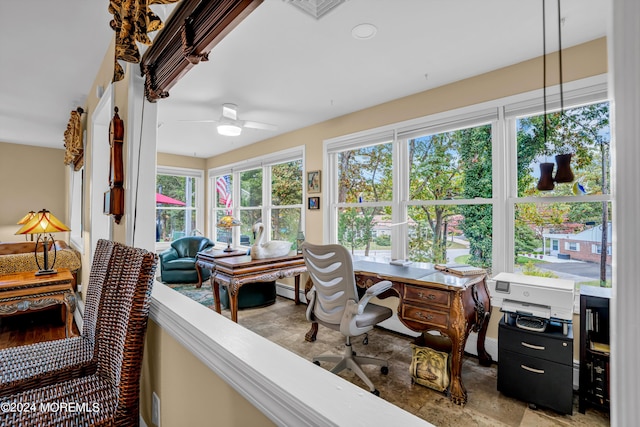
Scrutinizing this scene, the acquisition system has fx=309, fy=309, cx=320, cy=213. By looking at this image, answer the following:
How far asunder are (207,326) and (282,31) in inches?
76.4

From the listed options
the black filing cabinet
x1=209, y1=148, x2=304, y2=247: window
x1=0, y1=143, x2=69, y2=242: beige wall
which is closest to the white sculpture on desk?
x1=209, y1=148, x2=304, y2=247: window

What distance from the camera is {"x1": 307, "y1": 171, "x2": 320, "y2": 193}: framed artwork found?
13.9 feet

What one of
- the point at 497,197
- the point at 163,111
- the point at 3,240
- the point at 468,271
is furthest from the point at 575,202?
the point at 3,240

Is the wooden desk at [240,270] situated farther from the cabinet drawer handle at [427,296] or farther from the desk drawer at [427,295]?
the cabinet drawer handle at [427,296]

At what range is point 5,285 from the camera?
2543mm

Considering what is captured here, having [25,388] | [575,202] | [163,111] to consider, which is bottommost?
[25,388]

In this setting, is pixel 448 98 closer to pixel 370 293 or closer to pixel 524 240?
pixel 524 240

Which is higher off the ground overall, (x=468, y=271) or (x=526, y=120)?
(x=526, y=120)

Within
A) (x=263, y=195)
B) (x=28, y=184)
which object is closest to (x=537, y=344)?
(x=263, y=195)

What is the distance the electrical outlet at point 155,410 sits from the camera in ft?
4.48

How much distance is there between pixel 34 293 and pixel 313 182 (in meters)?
3.08

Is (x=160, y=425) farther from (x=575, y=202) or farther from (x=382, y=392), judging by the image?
(x=575, y=202)

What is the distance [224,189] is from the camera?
20.7 ft

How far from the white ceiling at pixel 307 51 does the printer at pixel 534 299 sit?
171cm
